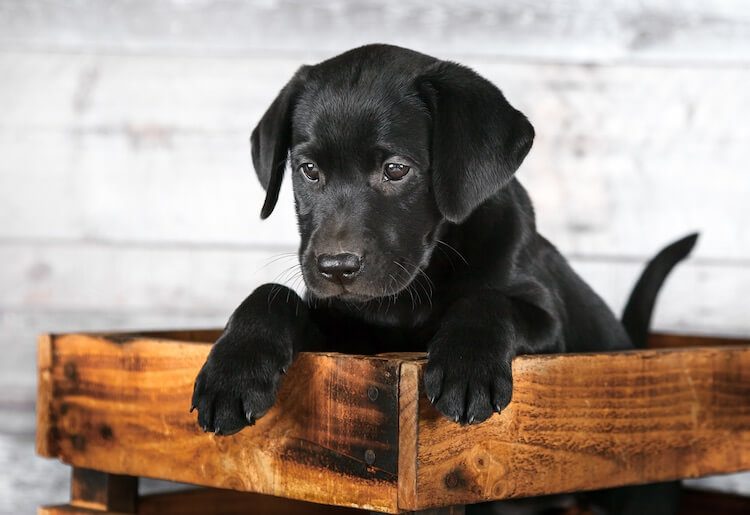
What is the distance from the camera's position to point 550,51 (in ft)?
10.3

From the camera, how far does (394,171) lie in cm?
182

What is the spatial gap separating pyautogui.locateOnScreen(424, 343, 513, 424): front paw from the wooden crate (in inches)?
1.3

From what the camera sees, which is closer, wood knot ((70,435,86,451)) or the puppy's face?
the puppy's face

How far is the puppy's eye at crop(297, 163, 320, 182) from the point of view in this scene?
1.90 m

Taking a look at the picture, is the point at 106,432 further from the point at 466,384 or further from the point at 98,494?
the point at 466,384

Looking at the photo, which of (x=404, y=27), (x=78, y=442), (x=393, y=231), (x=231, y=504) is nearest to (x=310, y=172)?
(x=393, y=231)

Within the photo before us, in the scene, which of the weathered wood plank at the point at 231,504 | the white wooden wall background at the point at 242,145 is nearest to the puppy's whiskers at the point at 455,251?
the weathered wood plank at the point at 231,504

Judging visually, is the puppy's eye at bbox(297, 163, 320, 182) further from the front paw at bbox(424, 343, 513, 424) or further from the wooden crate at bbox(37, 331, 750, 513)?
the front paw at bbox(424, 343, 513, 424)

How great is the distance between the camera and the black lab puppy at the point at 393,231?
1618mm

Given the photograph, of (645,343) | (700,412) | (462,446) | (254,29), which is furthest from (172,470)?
(254,29)

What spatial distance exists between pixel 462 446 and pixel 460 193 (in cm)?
41

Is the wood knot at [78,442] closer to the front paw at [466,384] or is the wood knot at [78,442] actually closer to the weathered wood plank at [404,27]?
the front paw at [466,384]

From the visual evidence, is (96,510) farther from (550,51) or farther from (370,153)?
(550,51)

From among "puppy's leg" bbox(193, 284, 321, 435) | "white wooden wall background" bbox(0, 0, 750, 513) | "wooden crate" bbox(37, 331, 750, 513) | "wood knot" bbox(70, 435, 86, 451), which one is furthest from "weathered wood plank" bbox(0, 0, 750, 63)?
"puppy's leg" bbox(193, 284, 321, 435)
